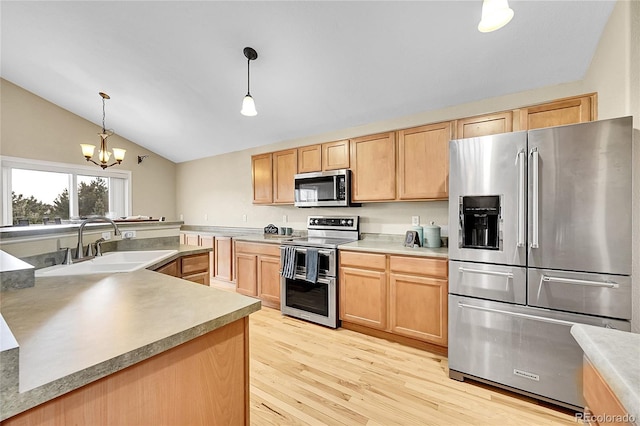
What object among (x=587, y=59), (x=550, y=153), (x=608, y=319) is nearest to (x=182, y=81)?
(x=550, y=153)

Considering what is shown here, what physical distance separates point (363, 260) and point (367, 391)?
1152 millimetres

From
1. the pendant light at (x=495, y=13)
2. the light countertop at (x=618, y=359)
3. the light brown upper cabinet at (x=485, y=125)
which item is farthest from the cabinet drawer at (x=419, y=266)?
the pendant light at (x=495, y=13)

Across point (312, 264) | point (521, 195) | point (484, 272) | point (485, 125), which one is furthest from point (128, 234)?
point (485, 125)

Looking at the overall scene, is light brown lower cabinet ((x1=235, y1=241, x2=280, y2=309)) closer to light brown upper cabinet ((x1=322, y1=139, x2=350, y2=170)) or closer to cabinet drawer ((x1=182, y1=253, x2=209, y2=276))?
cabinet drawer ((x1=182, y1=253, x2=209, y2=276))

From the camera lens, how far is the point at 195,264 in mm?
2414

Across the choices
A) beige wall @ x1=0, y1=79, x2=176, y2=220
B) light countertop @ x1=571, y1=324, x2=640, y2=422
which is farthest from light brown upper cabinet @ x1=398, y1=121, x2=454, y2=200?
beige wall @ x1=0, y1=79, x2=176, y2=220

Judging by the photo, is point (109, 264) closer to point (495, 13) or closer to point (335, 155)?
point (335, 155)

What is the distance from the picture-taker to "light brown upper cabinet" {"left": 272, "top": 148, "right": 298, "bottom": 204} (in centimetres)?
375

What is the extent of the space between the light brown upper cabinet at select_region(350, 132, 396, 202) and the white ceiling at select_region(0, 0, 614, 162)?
1.25ft

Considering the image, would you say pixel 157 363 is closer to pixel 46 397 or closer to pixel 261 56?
pixel 46 397

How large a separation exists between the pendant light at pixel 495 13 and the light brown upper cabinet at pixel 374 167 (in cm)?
166

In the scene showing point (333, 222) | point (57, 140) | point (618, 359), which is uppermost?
point (57, 140)

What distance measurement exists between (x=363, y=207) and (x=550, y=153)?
1965mm

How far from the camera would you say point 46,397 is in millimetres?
562
